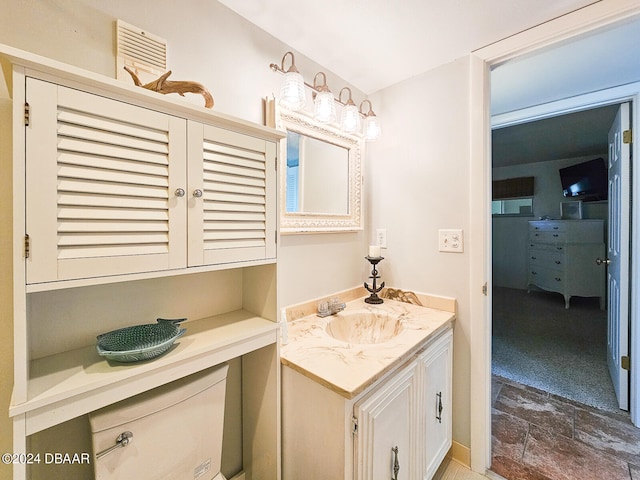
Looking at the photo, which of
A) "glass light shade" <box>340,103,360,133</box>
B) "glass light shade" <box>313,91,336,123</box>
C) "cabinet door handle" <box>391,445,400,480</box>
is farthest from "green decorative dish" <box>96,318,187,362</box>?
"glass light shade" <box>340,103,360,133</box>

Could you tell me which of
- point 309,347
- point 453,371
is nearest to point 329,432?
point 309,347

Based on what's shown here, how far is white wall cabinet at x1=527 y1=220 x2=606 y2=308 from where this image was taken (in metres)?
4.19

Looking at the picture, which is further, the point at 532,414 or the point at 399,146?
the point at 532,414

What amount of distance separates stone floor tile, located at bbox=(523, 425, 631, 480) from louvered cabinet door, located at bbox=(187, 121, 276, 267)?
6.16 feet

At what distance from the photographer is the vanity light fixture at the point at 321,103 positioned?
4.11 ft

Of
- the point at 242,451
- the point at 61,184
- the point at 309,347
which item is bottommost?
the point at 242,451

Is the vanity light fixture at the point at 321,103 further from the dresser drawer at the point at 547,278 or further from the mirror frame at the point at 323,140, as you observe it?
the dresser drawer at the point at 547,278

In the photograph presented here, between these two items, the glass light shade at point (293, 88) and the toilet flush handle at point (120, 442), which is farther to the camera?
the glass light shade at point (293, 88)

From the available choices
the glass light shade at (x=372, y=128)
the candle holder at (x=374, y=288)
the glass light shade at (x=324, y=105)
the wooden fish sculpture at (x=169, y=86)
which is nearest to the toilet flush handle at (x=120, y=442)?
the wooden fish sculpture at (x=169, y=86)

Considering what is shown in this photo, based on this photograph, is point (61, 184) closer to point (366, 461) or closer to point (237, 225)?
point (237, 225)

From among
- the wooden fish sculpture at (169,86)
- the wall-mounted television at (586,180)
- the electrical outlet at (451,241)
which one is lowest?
the electrical outlet at (451,241)

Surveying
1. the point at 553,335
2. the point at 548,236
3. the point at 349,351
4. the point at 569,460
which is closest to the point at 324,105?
the point at 349,351

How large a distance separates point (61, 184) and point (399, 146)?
64.8 inches

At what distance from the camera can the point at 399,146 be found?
1754mm
